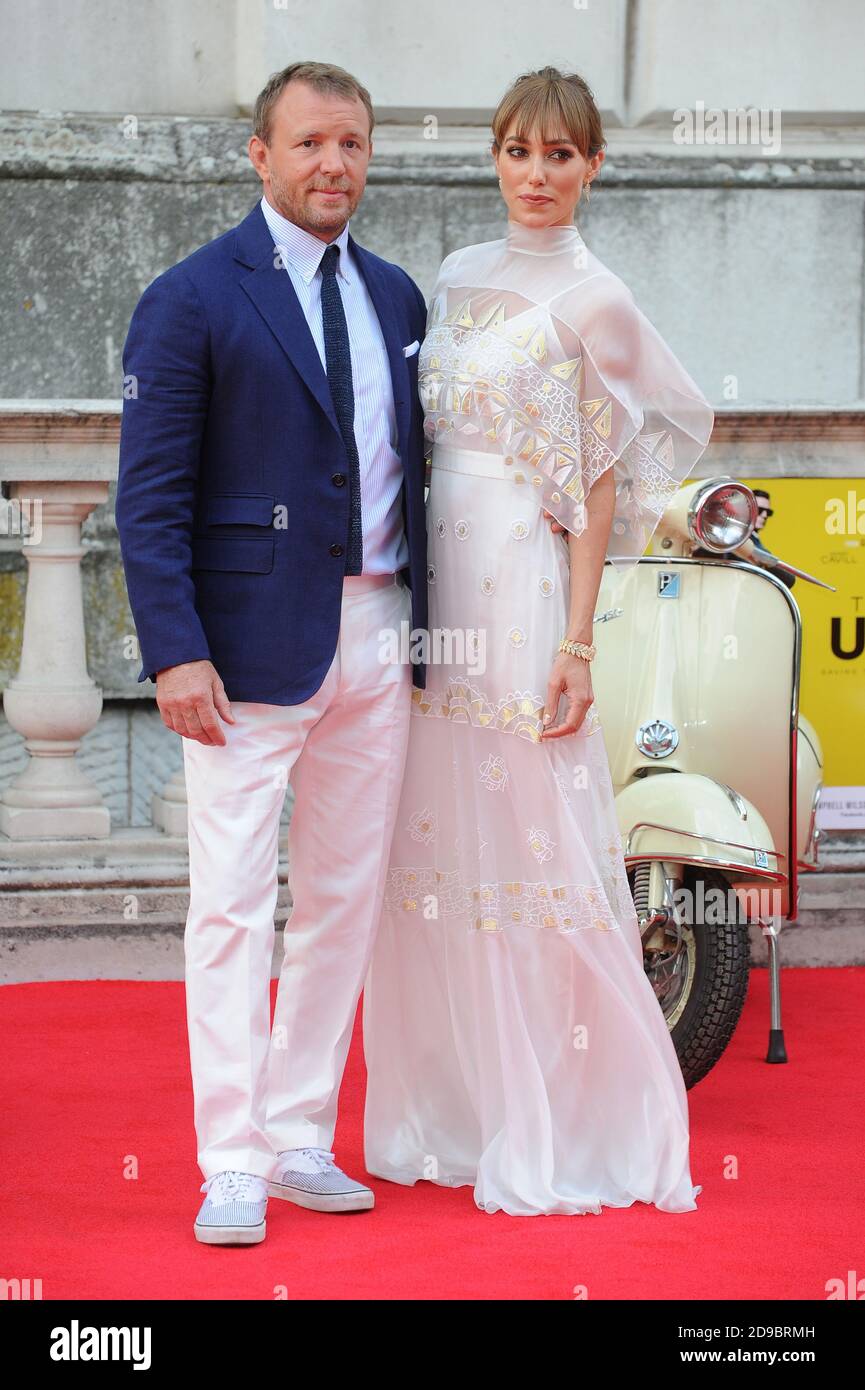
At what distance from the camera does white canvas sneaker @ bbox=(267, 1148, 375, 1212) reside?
2.76 metres

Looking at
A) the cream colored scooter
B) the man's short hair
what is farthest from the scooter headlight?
the man's short hair

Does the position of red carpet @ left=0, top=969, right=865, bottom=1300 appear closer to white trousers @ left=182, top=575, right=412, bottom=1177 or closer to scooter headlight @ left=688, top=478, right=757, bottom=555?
white trousers @ left=182, top=575, right=412, bottom=1177

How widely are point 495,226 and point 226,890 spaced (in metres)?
4.41

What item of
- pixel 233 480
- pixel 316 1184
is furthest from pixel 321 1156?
pixel 233 480

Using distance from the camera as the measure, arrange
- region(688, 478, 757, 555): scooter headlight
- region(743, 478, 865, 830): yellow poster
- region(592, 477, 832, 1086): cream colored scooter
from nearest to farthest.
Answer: region(592, 477, 832, 1086): cream colored scooter
region(688, 478, 757, 555): scooter headlight
region(743, 478, 865, 830): yellow poster

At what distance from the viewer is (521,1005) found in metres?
2.91

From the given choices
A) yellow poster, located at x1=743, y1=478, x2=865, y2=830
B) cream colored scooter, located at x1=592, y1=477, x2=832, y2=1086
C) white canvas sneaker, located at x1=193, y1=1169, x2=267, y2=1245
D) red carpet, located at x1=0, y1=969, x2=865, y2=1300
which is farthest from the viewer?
yellow poster, located at x1=743, y1=478, x2=865, y2=830

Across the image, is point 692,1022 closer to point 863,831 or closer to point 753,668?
point 753,668

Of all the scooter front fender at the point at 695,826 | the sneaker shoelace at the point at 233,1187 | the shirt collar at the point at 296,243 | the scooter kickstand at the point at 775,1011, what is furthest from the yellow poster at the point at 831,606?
the sneaker shoelace at the point at 233,1187

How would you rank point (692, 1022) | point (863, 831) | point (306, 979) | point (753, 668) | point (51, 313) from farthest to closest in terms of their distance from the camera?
point (51, 313), point (863, 831), point (753, 668), point (692, 1022), point (306, 979)

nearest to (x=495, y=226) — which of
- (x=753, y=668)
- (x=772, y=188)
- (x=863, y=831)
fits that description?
(x=772, y=188)

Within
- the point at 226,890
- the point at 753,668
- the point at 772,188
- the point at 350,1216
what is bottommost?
the point at 350,1216

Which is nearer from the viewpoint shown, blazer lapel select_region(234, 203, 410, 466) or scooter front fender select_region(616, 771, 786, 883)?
blazer lapel select_region(234, 203, 410, 466)

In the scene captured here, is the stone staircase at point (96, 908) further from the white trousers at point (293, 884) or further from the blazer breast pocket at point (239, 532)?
the blazer breast pocket at point (239, 532)
